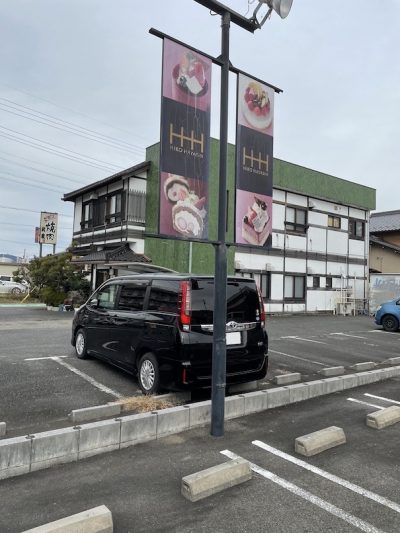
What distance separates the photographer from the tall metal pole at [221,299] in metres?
4.26

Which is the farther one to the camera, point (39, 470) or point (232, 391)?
point (232, 391)

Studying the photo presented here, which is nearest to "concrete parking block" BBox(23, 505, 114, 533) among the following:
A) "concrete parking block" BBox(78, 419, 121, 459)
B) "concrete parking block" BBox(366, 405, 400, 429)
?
"concrete parking block" BBox(78, 419, 121, 459)

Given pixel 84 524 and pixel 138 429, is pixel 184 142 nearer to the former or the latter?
pixel 138 429

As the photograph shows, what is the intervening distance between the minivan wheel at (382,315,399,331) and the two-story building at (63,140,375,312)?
5547mm

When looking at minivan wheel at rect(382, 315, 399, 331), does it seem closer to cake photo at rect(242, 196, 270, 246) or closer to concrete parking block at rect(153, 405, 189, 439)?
cake photo at rect(242, 196, 270, 246)

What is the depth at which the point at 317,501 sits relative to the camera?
3.08 m

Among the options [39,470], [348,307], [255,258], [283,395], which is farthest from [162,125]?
[348,307]

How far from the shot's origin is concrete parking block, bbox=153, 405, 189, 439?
167 inches

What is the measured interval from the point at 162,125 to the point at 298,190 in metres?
18.1

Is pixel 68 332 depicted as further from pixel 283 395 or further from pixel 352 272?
pixel 352 272

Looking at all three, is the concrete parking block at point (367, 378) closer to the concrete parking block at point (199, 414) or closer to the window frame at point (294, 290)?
the concrete parking block at point (199, 414)

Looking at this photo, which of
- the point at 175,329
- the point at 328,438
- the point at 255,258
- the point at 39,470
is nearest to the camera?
the point at 39,470

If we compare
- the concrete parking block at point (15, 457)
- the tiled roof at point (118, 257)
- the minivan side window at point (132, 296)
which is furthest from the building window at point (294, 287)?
the concrete parking block at point (15, 457)

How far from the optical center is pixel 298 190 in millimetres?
Result: 21188
